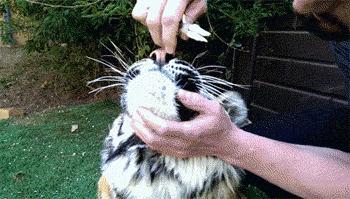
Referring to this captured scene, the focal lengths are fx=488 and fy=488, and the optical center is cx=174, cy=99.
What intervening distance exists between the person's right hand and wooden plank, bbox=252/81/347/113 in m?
1.76

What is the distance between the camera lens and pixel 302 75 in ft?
9.57

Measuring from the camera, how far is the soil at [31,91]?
4844mm

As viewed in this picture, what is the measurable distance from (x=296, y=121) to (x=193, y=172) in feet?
1.64

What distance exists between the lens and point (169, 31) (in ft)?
3.04

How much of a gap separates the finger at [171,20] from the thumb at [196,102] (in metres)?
0.10

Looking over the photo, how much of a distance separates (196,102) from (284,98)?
2.23 meters

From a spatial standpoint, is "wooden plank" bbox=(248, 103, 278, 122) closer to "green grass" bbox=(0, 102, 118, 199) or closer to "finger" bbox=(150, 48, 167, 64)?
"green grass" bbox=(0, 102, 118, 199)

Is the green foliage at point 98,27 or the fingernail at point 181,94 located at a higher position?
the fingernail at point 181,94

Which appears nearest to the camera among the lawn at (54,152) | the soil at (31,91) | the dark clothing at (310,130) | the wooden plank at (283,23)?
the dark clothing at (310,130)

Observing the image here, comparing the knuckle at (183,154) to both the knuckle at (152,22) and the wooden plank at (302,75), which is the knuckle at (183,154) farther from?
the wooden plank at (302,75)

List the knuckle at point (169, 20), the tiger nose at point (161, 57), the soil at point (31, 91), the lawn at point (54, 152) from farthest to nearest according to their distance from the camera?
the soil at point (31, 91) < the lawn at point (54, 152) < the tiger nose at point (161, 57) < the knuckle at point (169, 20)

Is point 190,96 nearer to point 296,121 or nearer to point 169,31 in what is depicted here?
point 169,31

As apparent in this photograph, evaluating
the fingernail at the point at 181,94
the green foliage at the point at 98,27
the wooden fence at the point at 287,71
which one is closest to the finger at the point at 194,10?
the fingernail at the point at 181,94

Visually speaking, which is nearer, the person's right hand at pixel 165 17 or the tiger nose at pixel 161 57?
the person's right hand at pixel 165 17
